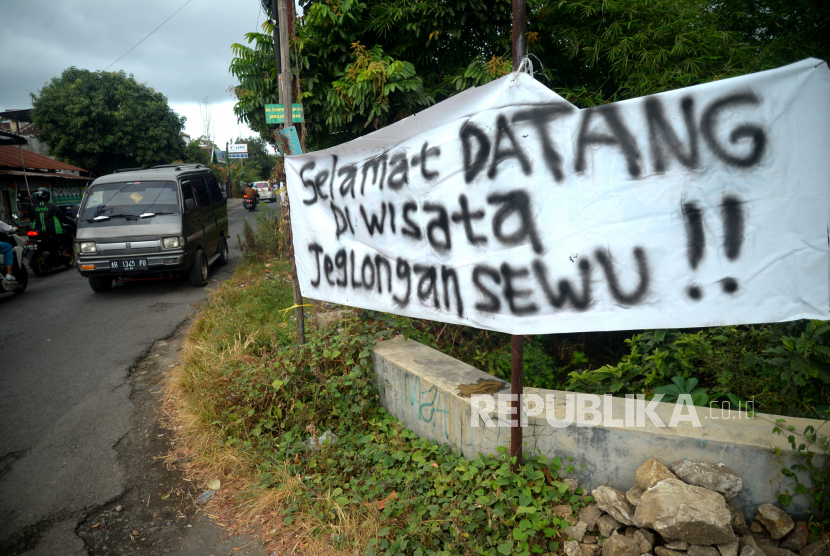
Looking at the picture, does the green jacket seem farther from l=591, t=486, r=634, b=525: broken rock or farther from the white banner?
l=591, t=486, r=634, b=525: broken rock

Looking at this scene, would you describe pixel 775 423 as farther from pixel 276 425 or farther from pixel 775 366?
pixel 276 425

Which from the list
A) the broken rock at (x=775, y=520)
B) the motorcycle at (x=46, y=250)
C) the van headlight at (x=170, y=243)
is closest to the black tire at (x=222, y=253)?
the van headlight at (x=170, y=243)

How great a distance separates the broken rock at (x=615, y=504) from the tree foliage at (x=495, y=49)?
328cm

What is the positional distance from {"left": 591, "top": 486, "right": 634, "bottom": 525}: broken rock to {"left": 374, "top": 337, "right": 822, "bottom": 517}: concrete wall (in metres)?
0.09

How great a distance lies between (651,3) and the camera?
4.68 meters

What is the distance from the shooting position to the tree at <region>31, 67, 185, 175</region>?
20.2 m

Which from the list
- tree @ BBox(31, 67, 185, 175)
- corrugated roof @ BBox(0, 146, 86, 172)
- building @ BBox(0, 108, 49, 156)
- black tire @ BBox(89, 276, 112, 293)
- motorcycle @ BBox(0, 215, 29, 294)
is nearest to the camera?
motorcycle @ BBox(0, 215, 29, 294)

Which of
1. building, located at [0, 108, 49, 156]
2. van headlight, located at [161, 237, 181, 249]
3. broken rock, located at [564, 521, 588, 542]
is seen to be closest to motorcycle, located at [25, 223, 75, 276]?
van headlight, located at [161, 237, 181, 249]

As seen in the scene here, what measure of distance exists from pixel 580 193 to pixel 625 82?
10.4 ft

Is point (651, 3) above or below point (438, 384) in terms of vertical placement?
above

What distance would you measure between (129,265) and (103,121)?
693 inches

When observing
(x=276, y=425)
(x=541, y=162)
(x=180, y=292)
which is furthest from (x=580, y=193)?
(x=180, y=292)

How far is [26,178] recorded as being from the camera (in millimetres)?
13867

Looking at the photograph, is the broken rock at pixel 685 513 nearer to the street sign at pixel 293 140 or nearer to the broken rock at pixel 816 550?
the broken rock at pixel 816 550
